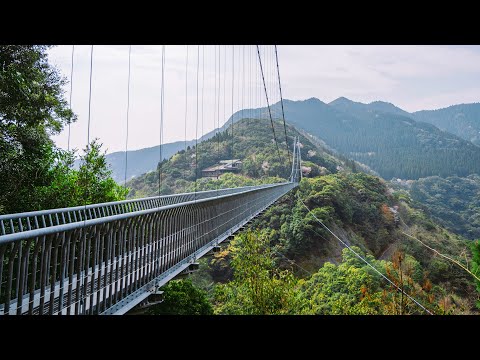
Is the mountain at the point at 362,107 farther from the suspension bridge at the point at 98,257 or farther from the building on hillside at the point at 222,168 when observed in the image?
the suspension bridge at the point at 98,257

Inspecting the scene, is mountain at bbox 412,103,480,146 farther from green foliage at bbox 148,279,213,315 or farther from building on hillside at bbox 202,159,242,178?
green foliage at bbox 148,279,213,315

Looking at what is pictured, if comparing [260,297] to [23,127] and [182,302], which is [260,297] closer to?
[182,302]

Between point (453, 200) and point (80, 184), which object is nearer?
point (80, 184)

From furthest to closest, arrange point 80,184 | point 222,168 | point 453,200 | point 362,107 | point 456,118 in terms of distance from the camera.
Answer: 1. point 456,118
2. point 362,107
3. point 453,200
4. point 222,168
5. point 80,184

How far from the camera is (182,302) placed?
32.8ft

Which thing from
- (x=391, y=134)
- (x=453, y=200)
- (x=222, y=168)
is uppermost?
(x=391, y=134)

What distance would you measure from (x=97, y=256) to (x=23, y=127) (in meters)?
6.14

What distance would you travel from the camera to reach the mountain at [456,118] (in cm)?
5772

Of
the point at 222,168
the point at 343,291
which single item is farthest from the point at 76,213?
the point at 222,168

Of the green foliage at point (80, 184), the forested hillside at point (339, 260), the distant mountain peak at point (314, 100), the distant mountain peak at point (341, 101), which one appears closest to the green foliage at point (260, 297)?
the forested hillside at point (339, 260)

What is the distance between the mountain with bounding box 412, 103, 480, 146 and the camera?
189ft
